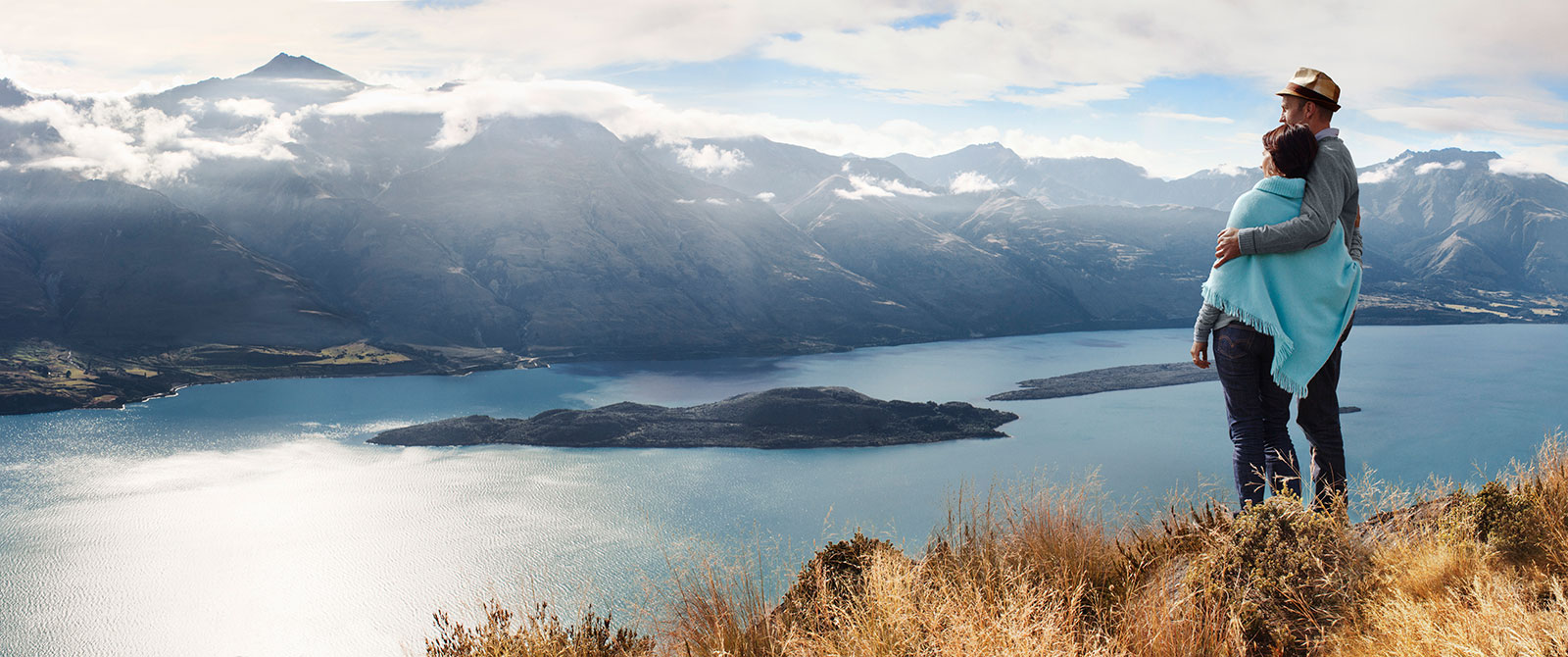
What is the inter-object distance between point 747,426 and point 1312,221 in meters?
61.8

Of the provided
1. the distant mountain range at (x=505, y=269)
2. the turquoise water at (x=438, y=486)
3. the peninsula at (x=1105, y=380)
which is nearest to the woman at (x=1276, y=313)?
the turquoise water at (x=438, y=486)

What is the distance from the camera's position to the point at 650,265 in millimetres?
152375

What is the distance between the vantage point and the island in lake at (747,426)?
203 feet

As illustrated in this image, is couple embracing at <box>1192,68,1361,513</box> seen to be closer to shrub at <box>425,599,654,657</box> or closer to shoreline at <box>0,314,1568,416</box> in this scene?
shrub at <box>425,599,654,657</box>

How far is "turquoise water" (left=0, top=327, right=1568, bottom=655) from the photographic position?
3403 cm

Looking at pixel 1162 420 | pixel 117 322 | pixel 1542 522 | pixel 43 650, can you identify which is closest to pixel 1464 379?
pixel 1162 420

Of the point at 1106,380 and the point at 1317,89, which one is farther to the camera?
the point at 1106,380

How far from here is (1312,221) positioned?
2967 mm

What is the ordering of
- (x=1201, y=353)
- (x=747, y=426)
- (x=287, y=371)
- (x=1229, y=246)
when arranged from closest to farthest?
(x=1229, y=246), (x=1201, y=353), (x=747, y=426), (x=287, y=371)

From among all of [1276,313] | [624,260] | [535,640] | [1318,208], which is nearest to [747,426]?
[535,640]

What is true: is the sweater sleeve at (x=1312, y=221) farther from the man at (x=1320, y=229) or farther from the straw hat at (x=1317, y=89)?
the straw hat at (x=1317, y=89)

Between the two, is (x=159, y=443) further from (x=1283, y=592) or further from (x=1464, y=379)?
(x=1464, y=379)

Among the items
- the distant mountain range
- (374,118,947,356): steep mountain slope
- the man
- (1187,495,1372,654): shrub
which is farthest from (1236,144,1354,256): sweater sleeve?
(374,118,947,356): steep mountain slope

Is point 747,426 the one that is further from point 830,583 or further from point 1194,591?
point 1194,591
